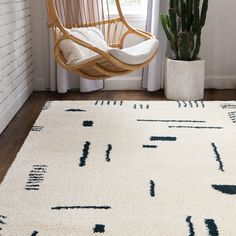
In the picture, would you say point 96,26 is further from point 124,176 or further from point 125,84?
point 124,176

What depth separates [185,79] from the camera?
3.66 metres

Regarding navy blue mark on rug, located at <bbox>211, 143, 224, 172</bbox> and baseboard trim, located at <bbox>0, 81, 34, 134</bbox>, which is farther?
baseboard trim, located at <bbox>0, 81, 34, 134</bbox>

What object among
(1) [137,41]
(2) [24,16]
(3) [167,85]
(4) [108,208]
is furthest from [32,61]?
(4) [108,208]

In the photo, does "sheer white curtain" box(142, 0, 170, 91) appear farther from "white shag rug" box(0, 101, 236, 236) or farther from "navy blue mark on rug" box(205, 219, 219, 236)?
"navy blue mark on rug" box(205, 219, 219, 236)

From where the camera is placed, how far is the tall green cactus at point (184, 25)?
3.57 m

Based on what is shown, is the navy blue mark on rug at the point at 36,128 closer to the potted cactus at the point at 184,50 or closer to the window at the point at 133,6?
the potted cactus at the point at 184,50

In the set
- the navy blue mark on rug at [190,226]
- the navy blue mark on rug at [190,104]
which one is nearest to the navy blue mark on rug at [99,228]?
the navy blue mark on rug at [190,226]

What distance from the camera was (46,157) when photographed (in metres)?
2.30

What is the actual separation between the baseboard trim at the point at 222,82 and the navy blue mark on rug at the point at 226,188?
2334 millimetres

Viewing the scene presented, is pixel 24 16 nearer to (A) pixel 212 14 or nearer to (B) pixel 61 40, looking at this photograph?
(B) pixel 61 40

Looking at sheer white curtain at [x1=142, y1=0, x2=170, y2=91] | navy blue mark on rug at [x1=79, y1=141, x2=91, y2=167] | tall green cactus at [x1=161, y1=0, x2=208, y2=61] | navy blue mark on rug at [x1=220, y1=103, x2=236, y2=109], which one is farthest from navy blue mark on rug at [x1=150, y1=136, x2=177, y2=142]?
sheer white curtain at [x1=142, y1=0, x2=170, y2=91]

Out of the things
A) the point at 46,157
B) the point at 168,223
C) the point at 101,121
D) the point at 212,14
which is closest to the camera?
the point at 168,223

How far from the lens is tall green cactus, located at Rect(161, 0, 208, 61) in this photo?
11.7 ft

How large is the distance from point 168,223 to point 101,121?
54.7 inches
